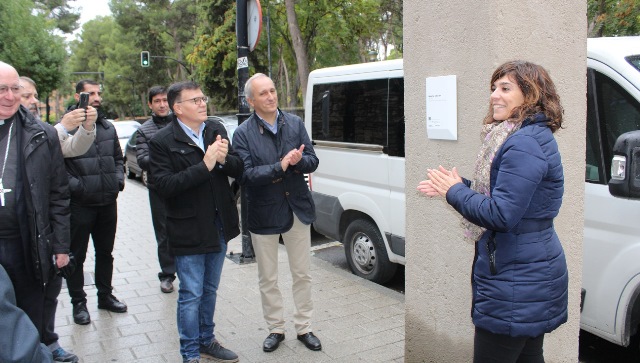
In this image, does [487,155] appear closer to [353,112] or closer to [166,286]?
[353,112]

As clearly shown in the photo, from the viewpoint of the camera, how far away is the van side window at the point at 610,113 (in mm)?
3807

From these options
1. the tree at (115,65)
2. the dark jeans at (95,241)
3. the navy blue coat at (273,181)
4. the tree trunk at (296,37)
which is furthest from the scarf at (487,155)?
the tree at (115,65)

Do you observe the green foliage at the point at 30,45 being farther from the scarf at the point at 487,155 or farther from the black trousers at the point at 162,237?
the scarf at the point at 487,155

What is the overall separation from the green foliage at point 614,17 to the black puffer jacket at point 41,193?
13770 millimetres

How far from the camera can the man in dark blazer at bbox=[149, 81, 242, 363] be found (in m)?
3.66

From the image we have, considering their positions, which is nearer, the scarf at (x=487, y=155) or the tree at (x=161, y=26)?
the scarf at (x=487, y=155)

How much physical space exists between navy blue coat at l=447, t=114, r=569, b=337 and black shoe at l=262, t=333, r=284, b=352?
210cm

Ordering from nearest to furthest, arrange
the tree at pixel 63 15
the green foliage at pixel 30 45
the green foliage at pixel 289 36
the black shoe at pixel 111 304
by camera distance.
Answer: the black shoe at pixel 111 304
the green foliage at pixel 289 36
the green foliage at pixel 30 45
the tree at pixel 63 15

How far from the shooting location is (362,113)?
19.2ft

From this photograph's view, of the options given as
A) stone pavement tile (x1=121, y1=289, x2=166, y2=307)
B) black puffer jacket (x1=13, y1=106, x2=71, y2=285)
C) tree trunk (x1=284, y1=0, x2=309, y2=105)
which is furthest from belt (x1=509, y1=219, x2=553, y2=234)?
tree trunk (x1=284, y1=0, x2=309, y2=105)

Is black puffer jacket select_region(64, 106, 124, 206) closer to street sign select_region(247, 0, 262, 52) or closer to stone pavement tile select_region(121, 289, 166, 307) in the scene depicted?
stone pavement tile select_region(121, 289, 166, 307)

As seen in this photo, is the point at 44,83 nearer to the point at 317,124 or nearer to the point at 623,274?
the point at 317,124

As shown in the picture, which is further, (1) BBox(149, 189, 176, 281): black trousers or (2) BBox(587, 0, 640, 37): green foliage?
(2) BBox(587, 0, 640, 37): green foliage

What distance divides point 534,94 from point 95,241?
13.1ft
